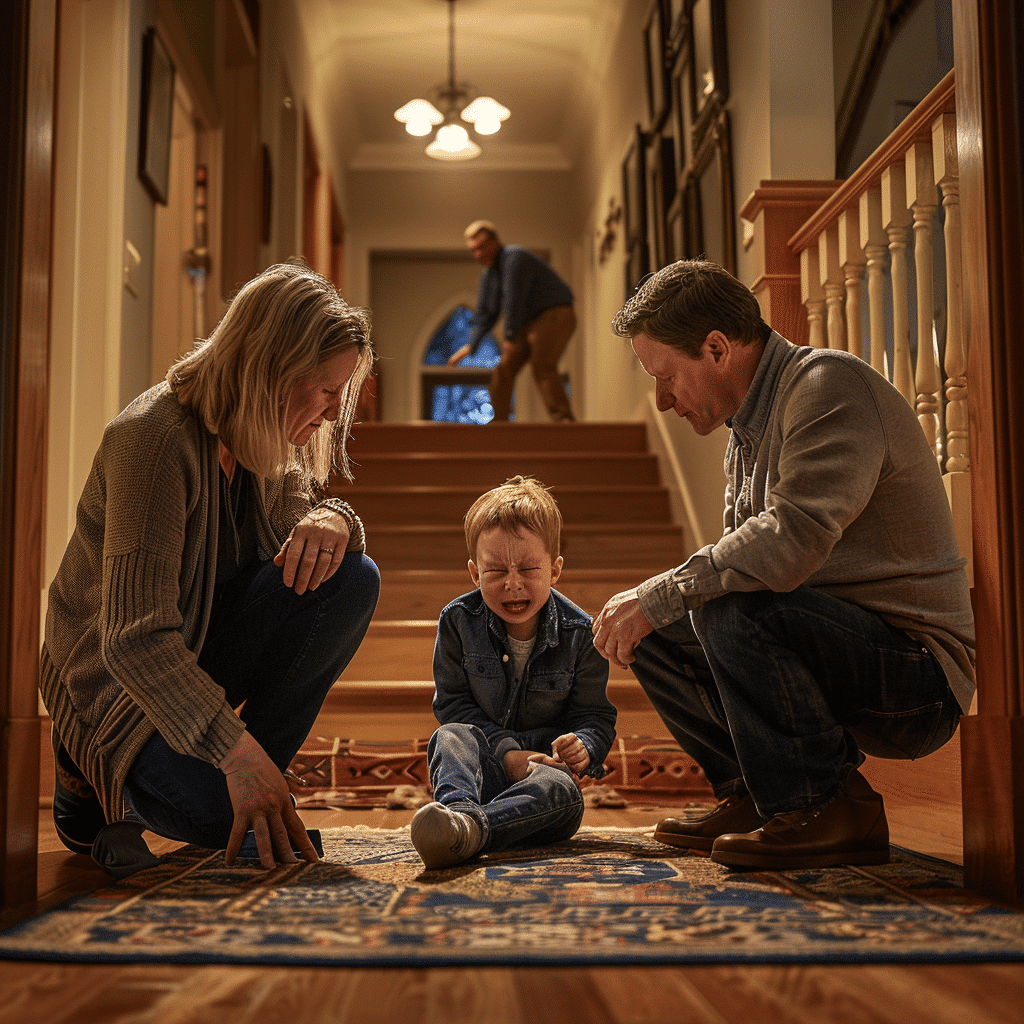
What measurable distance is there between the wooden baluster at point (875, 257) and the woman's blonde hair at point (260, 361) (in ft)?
4.14

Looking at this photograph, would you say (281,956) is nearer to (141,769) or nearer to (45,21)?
(141,769)

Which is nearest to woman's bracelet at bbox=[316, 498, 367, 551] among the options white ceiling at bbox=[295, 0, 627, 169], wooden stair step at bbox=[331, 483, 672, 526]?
wooden stair step at bbox=[331, 483, 672, 526]

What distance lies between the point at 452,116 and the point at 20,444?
608cm

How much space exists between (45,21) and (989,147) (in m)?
1.08

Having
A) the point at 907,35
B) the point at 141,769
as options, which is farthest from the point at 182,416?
the point at 907,35

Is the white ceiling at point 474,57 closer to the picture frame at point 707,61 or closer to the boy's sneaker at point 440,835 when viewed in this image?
the picture frame at point 707,61

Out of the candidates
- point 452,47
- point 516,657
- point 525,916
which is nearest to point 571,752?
point 516,657

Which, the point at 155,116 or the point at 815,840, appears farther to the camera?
the point at 155,116

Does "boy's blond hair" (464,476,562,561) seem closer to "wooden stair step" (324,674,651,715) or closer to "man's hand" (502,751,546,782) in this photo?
"man's hand" (502,751,546,782)

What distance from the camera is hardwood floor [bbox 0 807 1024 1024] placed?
2.44ft

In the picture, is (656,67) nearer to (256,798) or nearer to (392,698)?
(392,698)

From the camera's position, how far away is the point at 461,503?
4367 mm

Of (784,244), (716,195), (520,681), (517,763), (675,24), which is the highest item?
(675,24)

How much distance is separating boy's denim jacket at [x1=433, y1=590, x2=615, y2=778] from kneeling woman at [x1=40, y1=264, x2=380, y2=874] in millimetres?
214
